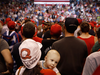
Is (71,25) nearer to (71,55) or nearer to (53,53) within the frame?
(71,55)

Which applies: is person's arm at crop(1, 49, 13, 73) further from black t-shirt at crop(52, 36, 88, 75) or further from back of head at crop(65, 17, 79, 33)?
back of head at crop(65, 17, 79, 33)

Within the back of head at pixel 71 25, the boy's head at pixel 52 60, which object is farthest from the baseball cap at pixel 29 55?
the back of head at pixel 71 25

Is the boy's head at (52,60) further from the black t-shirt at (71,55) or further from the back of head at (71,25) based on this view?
the back of head at (71,25)

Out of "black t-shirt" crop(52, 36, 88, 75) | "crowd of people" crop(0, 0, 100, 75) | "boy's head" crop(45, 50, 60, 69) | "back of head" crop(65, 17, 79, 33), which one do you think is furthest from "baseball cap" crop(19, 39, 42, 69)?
"back of head" crop(65, 17, 79, 33)

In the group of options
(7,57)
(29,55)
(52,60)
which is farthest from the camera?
(7,57)

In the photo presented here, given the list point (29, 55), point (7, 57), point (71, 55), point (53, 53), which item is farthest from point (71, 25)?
point (7, 57)

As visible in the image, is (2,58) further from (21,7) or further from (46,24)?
(21,7)

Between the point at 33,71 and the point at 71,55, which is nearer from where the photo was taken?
the point at 33,71

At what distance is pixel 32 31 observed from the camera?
56.9 inches

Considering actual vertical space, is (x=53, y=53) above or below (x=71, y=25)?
below

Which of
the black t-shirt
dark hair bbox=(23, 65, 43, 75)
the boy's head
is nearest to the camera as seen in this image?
dark hair bbox=(23, 65, 43, 75)

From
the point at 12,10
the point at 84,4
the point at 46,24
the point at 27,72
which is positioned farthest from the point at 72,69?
the point at 84,4

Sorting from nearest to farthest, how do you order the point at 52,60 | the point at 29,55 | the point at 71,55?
1. the point at 29,55
2. the point at 52,60
3. the point at 71,55

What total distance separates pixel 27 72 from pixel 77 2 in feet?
70.0
